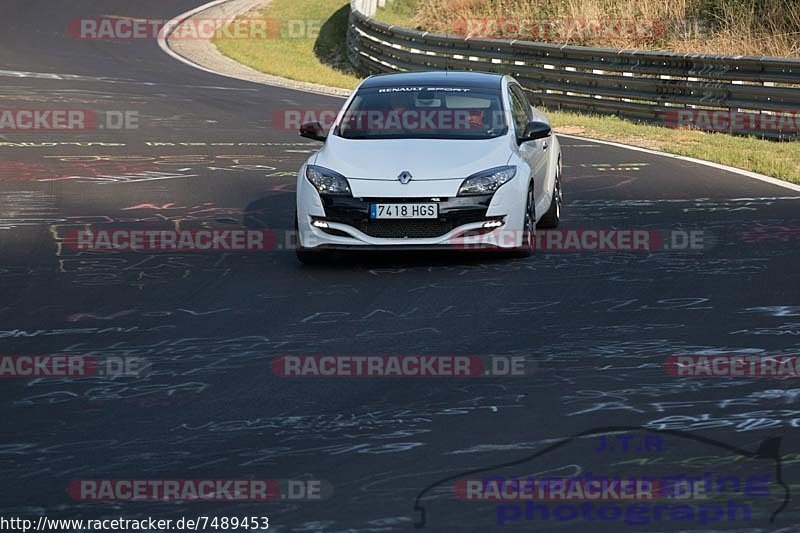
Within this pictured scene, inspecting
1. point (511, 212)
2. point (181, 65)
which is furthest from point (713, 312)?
point (181, 65)

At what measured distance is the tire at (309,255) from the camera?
11836 mm

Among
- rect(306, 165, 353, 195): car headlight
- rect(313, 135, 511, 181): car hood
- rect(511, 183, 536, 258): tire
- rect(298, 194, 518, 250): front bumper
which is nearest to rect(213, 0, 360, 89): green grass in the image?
rect(313, 135, 511, 181): car hood

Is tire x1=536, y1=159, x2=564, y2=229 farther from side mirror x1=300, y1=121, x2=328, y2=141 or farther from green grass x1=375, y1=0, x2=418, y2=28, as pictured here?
green grass x1=375, y1=0, x2=418, y2=28

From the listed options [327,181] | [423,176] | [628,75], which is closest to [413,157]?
[423,176]

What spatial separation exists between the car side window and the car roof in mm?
187

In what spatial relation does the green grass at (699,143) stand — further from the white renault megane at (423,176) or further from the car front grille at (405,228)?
the car front grille at (405,228)

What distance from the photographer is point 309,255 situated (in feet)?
39.2

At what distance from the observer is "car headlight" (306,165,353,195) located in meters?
11.7

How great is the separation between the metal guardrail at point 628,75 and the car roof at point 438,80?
8.34m

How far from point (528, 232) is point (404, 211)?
1143 mm

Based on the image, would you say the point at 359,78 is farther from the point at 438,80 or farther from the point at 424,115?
the point at 424,115

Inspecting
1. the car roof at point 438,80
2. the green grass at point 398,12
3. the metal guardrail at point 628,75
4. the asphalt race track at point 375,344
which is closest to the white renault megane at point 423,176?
the car roof at point 438,80

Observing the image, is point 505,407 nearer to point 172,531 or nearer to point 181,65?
point 172,531

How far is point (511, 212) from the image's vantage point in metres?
11.7
